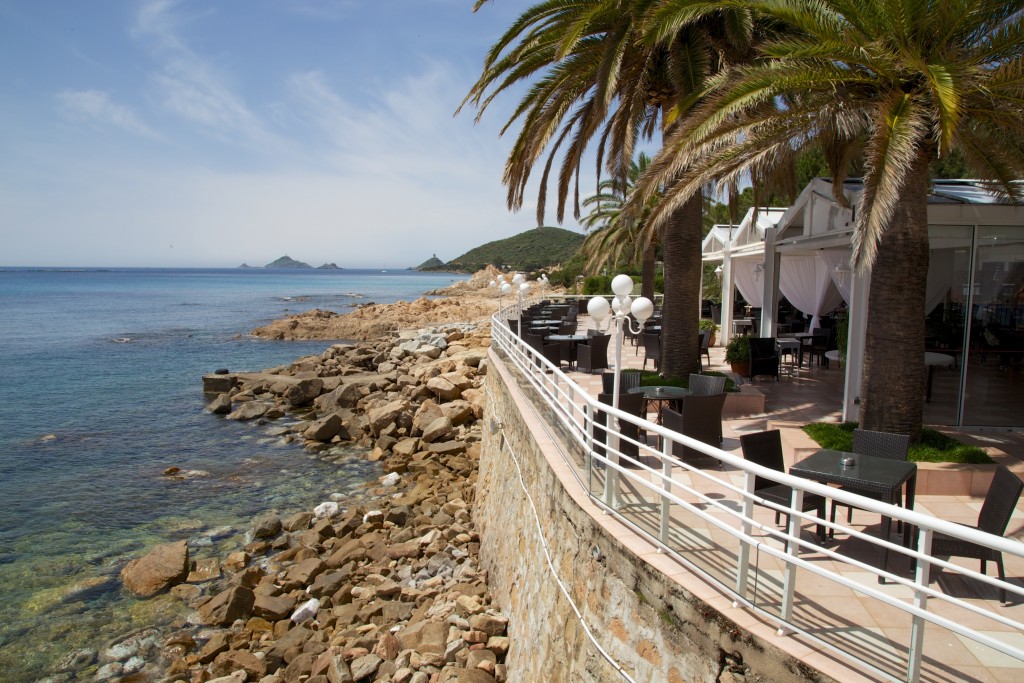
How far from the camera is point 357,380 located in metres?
22.7

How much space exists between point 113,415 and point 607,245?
62.4ft

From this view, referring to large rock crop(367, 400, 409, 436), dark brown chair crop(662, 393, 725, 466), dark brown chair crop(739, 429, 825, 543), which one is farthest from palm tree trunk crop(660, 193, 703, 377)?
large rock crop(367, 400, 409, 436)

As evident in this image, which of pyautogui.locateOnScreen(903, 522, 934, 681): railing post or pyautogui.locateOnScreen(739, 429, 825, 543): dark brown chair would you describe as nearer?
pyautogui.locateOnScreen(903, 522, 934, 681): railing post

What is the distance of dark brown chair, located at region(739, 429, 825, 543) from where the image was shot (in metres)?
5.16

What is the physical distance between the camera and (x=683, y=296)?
36.0ft

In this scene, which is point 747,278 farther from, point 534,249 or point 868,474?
point 534,249

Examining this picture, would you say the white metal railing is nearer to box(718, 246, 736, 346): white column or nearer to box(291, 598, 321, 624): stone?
box(291, 598, 321, 624): stone

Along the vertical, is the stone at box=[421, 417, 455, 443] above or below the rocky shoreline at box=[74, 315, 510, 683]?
above

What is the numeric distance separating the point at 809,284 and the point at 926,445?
8.51 meters

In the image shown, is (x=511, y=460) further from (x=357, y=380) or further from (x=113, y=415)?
(x=113, y=415)

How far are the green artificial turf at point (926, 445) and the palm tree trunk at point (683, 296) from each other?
280 cm

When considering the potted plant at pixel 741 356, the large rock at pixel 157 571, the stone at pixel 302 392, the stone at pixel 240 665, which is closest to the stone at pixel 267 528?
the large rock at pixel 157 571

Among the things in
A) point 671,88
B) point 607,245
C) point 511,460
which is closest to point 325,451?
point 511,460

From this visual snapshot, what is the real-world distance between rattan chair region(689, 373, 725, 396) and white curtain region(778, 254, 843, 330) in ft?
21.7
